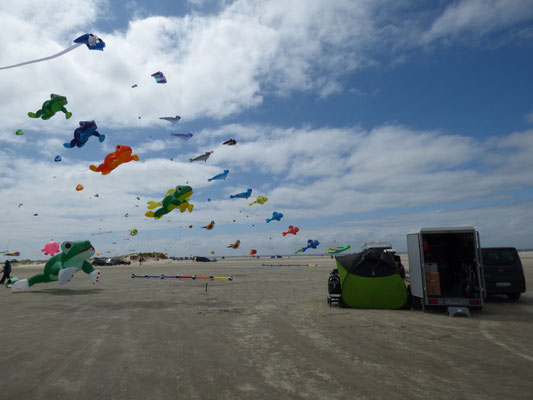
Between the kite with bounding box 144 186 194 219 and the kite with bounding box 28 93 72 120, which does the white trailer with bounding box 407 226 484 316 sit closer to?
the kite with bounding box 144 186 194 219

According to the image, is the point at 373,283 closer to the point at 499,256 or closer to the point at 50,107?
the point at 499,256

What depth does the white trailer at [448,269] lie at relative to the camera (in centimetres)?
1079

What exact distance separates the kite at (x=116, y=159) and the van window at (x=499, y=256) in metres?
16.7

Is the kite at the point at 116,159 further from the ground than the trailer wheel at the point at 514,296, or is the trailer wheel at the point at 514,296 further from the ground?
the kite at the point at 116,159

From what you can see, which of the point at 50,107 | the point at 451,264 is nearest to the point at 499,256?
the point at 451,264

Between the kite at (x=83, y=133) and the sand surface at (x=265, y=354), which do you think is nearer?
the sand surface at (x=265, y=354)

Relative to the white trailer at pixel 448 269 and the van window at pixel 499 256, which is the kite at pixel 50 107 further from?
the van window at pixel 499 256

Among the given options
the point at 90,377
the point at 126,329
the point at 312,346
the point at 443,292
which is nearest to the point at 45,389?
the point at 90,377

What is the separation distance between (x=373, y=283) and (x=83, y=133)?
14.3 metres

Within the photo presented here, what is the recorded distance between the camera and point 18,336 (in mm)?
7922

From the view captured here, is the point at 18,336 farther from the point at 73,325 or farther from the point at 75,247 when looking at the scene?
the point at 75,247

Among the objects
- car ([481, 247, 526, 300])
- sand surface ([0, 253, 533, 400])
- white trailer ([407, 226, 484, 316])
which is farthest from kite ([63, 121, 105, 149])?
car ([481, 247, 526, 300])

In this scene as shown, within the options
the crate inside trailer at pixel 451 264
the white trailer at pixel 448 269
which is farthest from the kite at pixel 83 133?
the crate inside trailer at pixel 451 264

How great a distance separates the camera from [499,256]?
13523 mm
